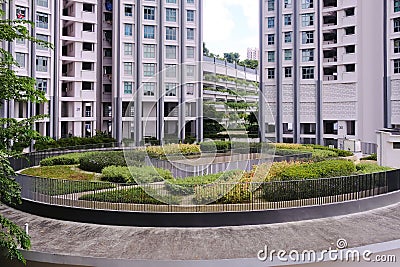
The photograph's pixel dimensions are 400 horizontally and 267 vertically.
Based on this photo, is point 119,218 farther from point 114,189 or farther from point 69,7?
point 69,7

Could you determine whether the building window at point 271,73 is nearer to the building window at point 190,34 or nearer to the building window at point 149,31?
the building window at point 190,34

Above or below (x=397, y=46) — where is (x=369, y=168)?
below

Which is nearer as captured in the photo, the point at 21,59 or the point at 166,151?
the point at 166,151

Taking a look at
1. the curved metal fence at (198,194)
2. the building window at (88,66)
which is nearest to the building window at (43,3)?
the building window at (88,66)

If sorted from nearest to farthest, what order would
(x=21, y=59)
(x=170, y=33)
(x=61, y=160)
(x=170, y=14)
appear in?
1. (x=61, y=160)
2. (x=21, y=59)
3. (x=170, y=14)
4. (x=170, y=33)

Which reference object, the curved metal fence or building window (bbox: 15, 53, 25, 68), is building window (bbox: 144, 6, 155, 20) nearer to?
building window (bbox: 15, 53, 25, 68)

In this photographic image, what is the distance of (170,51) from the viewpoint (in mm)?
40688

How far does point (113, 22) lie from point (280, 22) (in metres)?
15.1

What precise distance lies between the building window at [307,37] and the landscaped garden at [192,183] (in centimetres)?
1933

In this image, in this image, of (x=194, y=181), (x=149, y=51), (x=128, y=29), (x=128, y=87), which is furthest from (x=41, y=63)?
(x=194, y=181)

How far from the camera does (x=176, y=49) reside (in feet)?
134

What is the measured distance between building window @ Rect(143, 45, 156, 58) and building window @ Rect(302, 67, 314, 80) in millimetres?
13478

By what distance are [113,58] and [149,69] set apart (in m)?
3.46

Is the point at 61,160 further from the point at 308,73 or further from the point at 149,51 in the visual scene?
the point at 308,73
